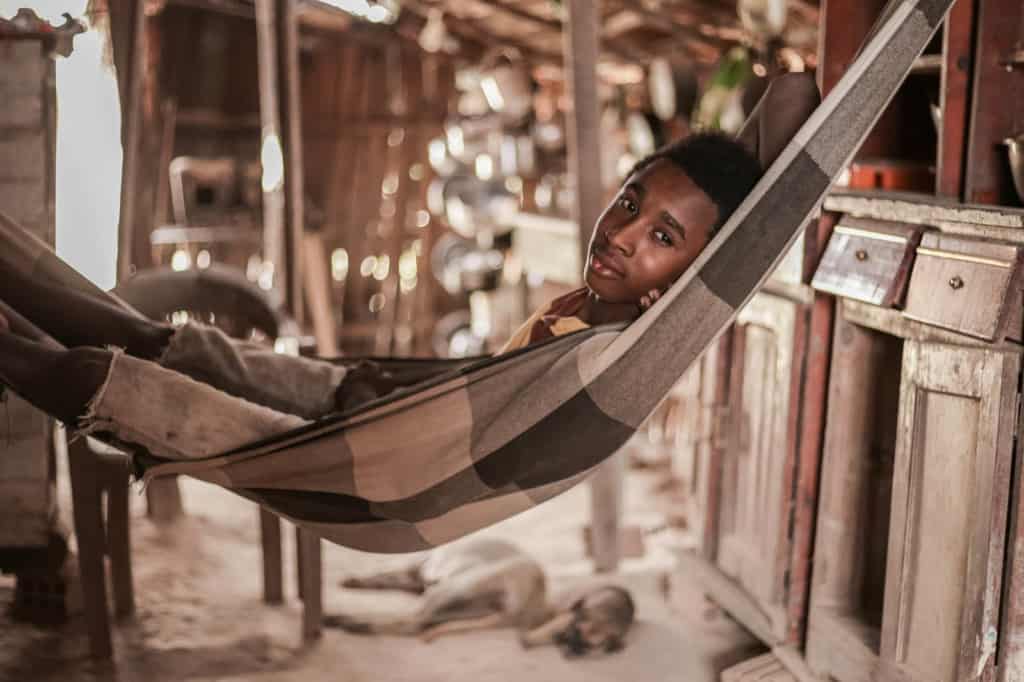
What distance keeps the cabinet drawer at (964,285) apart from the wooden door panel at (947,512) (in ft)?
0.17

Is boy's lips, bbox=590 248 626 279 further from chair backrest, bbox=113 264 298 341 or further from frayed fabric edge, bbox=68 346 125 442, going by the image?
chair backrest, bbox=113 264 298 341

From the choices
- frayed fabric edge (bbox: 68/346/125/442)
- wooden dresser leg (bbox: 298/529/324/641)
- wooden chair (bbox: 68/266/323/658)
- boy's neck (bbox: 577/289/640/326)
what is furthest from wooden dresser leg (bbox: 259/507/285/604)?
boy's neck (bbox: 577/289/640/326)

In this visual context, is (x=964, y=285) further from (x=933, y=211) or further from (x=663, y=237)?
(x=663, y=237)

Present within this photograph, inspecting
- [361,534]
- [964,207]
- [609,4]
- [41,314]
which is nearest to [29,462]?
[41,314]

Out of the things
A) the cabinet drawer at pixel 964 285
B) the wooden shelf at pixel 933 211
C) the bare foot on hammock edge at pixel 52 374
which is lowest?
the bare foot on hammock edge at pixel 52 374

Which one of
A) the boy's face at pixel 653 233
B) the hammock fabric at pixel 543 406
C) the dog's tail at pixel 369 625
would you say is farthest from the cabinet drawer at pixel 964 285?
the dog's tail at pixel 369 625

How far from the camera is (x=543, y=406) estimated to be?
1667mm

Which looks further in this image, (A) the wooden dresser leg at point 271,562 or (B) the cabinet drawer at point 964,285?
(A) the wooden dresser leg at point 271,562

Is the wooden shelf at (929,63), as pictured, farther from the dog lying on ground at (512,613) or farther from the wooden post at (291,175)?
the wooden post at (291,175)

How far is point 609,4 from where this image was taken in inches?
185

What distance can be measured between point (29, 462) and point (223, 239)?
3.61m

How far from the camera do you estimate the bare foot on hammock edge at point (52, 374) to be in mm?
1695

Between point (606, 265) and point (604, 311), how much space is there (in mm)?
136

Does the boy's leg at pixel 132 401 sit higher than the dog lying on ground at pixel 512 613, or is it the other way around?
the boy's leg at pixel 132 401
